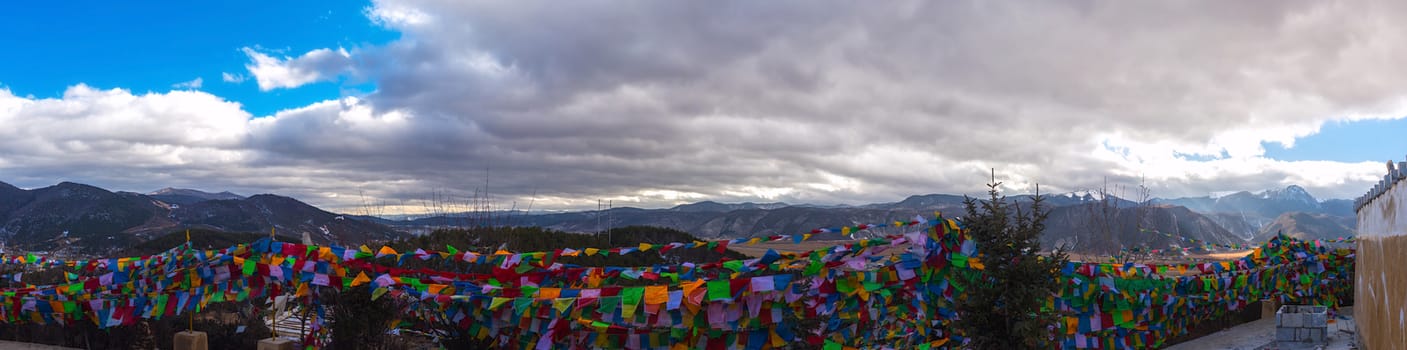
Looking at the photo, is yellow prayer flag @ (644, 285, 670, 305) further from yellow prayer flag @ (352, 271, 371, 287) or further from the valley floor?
the valley floor

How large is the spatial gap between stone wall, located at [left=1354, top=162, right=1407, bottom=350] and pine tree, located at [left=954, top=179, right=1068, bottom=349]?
253 centimetres

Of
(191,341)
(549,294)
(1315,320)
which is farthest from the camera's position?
(1315,320)

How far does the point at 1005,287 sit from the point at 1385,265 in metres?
3.91

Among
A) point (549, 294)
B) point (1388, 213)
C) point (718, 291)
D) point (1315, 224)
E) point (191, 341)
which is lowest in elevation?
point (1315, 224)

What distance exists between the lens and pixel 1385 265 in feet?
24.3

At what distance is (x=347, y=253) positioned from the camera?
820cm

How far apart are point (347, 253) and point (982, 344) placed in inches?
242

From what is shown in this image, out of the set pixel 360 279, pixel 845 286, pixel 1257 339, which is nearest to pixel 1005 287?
pixel 845 286

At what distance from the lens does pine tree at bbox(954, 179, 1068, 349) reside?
650 cm

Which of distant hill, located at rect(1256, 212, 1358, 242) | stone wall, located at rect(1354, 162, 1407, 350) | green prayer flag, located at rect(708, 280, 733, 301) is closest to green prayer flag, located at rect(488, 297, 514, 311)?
green prayer flag, located at rect(708, 280, 733, 301)

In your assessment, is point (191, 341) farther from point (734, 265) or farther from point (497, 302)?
point (734, 265)

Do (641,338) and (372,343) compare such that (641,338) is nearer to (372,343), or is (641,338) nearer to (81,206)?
(372,343)

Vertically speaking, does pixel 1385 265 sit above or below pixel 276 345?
above

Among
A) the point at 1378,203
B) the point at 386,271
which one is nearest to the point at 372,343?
the point at 386,271
